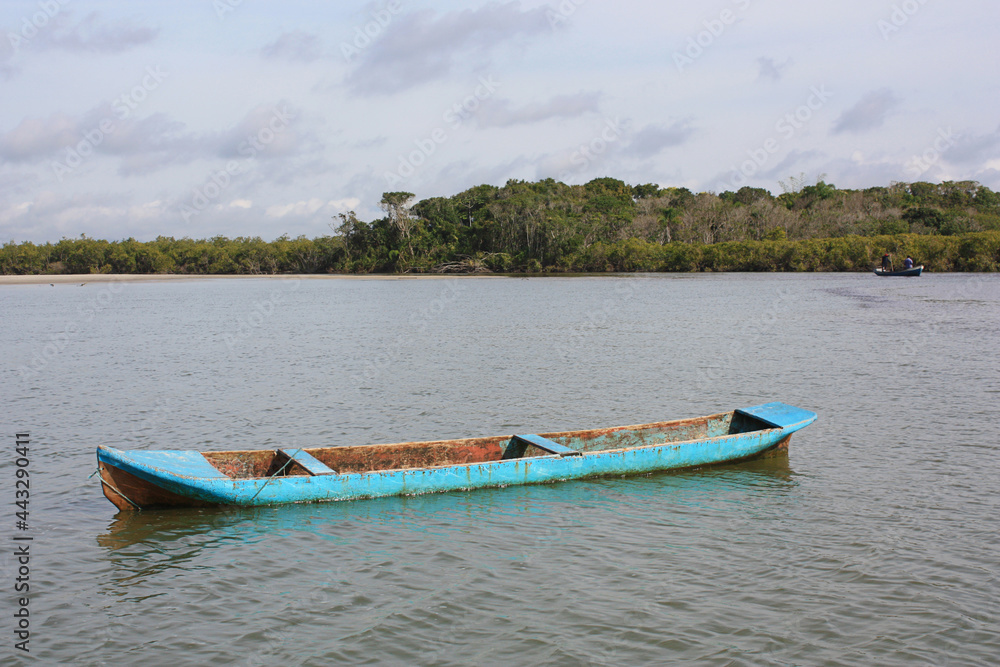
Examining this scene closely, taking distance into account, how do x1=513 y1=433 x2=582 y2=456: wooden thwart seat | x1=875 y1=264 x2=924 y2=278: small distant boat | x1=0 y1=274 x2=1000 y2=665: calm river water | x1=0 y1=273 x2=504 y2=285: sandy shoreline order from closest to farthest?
1. x1=0 y1=274 x2=1000 y2=665: calm river water
2. x1=513 y1=433 x2=582 y2=456: wooden thwart seat
3. x1=875 y1=264 x2=924 y2=278: small distant boat
4. x1=0 y1=273 x2=504 y2=285: sandy shoreline

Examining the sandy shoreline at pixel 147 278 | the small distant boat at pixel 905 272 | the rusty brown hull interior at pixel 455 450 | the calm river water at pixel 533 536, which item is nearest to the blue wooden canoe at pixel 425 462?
the rusty brown hull interior at pixel 455 450

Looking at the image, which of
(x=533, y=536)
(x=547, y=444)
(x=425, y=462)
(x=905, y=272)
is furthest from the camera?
(x=905, y=272)

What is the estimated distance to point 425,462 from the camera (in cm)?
1090

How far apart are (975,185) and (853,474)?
388 ft

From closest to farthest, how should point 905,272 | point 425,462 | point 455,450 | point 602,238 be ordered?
point 425,462 → point 455,450 → point 905,272 → point 602,238

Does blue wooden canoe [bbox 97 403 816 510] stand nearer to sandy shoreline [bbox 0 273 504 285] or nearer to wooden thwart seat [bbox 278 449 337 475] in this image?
wooden thwart seat [bbox 278 449 337 475]

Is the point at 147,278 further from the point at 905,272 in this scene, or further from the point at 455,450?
the point at 455,450

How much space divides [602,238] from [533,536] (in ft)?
326

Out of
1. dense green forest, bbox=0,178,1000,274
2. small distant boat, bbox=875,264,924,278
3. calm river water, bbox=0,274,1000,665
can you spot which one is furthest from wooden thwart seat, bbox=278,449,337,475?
dense green forest, bbox=0,178,1000,274

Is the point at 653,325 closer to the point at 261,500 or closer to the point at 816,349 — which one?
the point at 816,349

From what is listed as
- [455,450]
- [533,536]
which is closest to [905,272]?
[455,450]

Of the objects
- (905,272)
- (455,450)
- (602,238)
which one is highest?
(602,238)

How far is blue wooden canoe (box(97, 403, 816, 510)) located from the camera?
916 centimetres

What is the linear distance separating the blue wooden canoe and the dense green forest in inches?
3089
